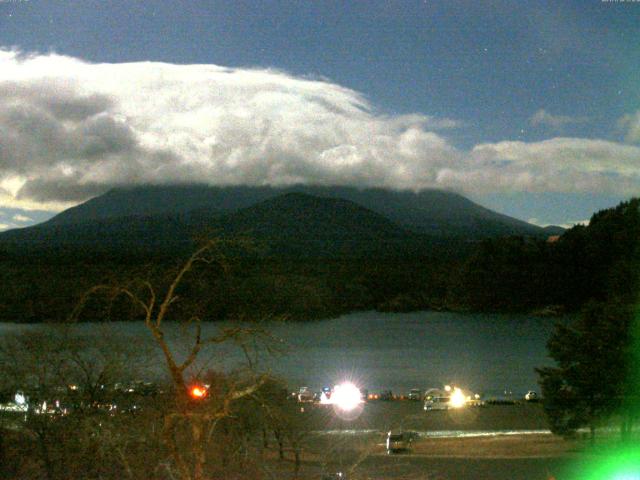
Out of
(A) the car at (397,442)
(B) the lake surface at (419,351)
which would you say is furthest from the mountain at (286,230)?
(A) the car at (397,442)

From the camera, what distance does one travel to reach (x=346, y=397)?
25859 millimetres

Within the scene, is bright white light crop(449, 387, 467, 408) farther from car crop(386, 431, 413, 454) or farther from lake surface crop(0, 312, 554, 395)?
car crop(386, 431, 413, 454)

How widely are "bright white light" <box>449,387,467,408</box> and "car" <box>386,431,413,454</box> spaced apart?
404 inches

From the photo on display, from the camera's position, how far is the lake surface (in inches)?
1335

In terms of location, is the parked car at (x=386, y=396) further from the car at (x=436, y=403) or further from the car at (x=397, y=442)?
the car at (x=397, y=442)

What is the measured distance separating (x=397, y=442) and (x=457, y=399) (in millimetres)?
11116

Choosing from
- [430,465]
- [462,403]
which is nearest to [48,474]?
[430,465]

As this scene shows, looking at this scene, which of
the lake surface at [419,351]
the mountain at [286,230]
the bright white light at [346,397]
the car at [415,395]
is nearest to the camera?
the bright white light at [346,397]

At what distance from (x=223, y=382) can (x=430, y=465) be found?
837cm

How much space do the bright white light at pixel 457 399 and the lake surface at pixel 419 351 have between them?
4.15 m

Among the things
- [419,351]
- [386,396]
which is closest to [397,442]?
[386,396]

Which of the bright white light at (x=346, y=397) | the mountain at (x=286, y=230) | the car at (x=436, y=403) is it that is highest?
the mountain at (x=286, y=230)

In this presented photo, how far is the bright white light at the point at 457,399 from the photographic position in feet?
88.7

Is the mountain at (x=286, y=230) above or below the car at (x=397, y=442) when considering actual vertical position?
above
